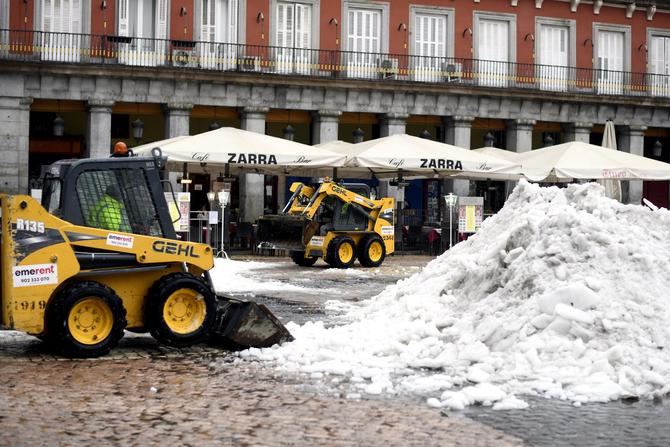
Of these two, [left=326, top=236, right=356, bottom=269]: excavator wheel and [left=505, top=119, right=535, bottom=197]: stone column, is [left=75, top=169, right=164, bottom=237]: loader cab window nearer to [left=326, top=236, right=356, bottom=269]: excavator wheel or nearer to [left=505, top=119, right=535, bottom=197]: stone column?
[left=326, top=236, right=356, bottom=269]: excavator wheel

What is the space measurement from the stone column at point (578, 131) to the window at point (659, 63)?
13.0 feet

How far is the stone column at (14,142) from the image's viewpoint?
30891mm

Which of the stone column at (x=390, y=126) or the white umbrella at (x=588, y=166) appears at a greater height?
the stone column at (x=390, y=126)

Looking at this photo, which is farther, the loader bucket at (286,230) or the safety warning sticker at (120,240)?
the loader bucket at (286,230)

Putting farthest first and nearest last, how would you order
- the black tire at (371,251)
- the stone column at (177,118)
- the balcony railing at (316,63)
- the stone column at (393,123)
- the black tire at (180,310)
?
the stone column at (393,123) → the stone column at (177,118) → the balcony railing at (316,63) → the black tire at (371,251) → the black tire at (180,310)

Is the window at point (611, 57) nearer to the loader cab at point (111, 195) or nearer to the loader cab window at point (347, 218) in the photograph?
the loader cab window at point (347, 218)

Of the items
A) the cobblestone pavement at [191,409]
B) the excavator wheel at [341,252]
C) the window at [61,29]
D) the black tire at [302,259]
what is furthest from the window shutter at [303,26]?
the cobblestone pavement at [191,409]

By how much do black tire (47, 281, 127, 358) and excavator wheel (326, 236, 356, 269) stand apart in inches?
498

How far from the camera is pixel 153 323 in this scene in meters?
10.5

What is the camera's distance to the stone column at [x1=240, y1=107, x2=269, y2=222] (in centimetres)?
3306

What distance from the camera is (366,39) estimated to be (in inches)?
1409

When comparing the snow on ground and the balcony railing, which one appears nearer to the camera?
the snow on ground

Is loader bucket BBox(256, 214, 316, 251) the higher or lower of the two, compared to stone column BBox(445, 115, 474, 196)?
lower

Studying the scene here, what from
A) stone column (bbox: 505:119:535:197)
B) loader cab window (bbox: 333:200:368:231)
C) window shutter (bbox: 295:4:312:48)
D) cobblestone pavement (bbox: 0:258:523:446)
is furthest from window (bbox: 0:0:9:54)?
cobblestone pavement (bbox: 0:258:523:446)
